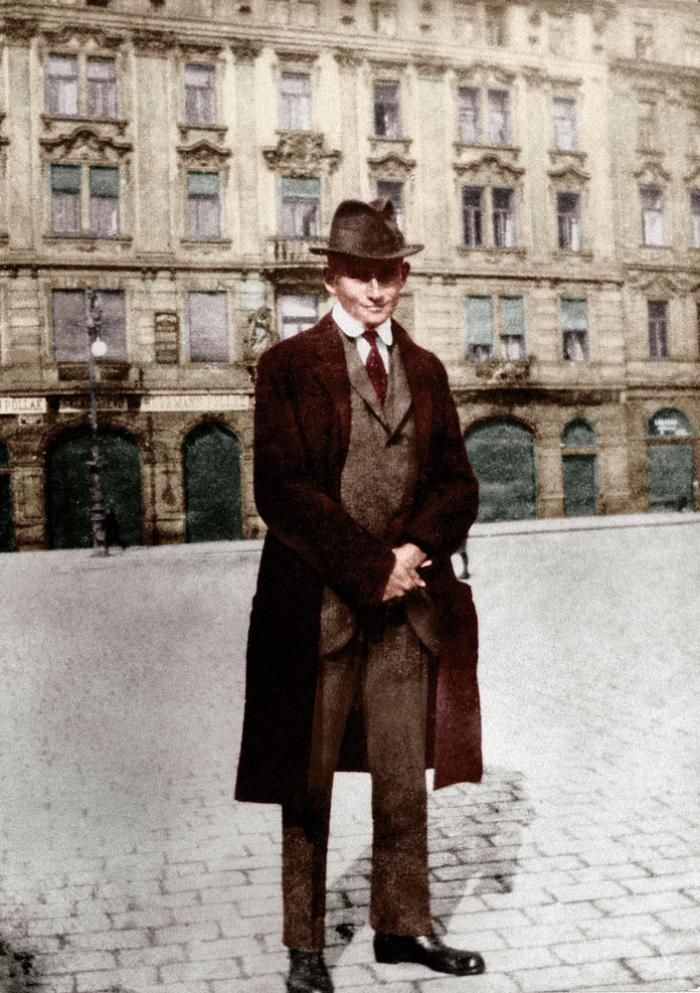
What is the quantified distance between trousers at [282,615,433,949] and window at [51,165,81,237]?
7495mm

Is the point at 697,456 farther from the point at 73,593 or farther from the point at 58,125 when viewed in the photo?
the point at 58,125

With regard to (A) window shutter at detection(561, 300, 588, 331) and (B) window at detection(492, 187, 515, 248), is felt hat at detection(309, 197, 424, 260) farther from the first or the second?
(B) window at detection(492, 187, 515, 248)

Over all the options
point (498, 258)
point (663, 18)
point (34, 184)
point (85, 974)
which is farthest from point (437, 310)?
point (34, 184)

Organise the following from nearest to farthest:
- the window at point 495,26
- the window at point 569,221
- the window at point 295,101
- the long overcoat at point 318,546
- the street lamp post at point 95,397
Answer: the long overcoat at point 318,546 → the window at point 495,26 → the window at point 569,221 → the window at point 295,101 → the street lamp post at point 95,397

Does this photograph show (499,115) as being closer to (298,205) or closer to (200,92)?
(298,205)

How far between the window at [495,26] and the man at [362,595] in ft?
15.0

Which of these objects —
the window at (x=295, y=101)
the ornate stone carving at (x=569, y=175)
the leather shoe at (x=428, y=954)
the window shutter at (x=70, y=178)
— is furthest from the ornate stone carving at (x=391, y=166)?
the leather shoe at (x=428, y=954)

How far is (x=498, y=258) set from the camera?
10.3 metres

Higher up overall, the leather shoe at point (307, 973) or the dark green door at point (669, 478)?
the dark green door at point (669, 478)

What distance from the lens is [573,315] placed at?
7582 mm

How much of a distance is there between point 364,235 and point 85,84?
8574mm

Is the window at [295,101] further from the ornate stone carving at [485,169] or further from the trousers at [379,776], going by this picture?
the trousers at [379,776]

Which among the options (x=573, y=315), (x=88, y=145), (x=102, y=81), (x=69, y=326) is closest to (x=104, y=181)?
(x=88, y=145)

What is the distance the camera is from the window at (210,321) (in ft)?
27.2
